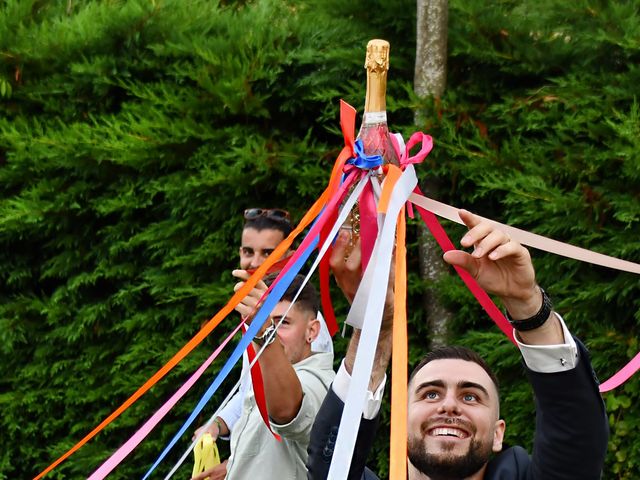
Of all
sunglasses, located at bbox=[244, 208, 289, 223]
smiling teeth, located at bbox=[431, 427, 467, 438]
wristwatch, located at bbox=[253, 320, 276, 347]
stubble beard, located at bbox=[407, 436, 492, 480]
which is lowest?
sunglasses, located at bbox=[244, 208, 289, 223]

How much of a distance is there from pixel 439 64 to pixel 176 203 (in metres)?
1.51

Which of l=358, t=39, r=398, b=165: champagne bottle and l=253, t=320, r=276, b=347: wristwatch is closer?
l=358, t=39, r=398, b=165: champagne bottle

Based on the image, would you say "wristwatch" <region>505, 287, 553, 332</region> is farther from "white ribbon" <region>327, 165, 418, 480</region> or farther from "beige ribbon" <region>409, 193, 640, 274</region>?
"white ribbon" <region>327, 165, 418, 480</region>

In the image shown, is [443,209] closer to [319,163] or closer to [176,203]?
[319,163]

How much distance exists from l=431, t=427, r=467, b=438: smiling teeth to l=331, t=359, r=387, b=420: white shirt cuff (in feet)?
1.25

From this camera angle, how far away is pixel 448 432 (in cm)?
281

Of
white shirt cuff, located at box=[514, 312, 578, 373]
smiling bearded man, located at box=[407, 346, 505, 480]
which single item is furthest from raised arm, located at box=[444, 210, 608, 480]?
smiling bearded man, located at box=[407, 346, 505, 480]

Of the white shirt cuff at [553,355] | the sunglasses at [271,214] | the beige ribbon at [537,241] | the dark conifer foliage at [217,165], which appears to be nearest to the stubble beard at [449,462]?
the white shirt cuff at [553,355]

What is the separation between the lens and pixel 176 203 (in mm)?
5375

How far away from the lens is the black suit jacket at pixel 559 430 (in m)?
2.38

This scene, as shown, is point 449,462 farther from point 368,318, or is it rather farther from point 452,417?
point 368,318

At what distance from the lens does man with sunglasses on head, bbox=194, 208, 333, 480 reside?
309cm

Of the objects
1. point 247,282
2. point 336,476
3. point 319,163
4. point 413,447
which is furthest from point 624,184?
point 336,476

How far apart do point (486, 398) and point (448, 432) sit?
190 millimetres
